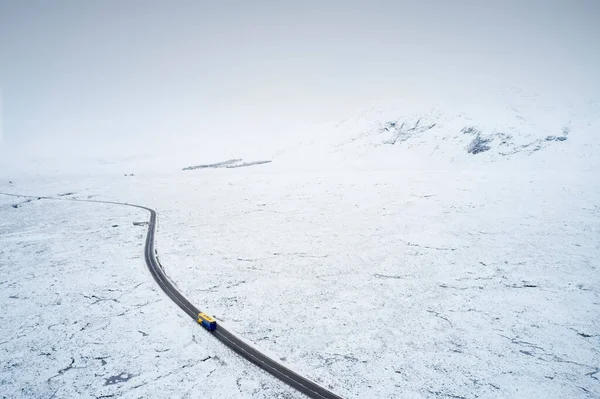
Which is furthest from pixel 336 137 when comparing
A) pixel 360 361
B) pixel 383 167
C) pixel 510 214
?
pixel 360 361

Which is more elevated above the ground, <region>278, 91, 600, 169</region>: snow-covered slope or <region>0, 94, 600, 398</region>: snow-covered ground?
<region>278, 91, 600, 169</region>: snow-covered slope

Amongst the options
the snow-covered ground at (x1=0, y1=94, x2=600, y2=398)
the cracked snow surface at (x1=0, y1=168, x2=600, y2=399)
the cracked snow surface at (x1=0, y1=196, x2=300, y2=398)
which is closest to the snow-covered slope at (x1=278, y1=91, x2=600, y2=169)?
the snow-covered ground at (x1=0, y1=94, x2=600, y2=398)

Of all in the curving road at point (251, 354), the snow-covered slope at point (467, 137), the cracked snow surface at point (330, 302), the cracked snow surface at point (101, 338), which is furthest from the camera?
the snow-covered slope at point (467, 137)

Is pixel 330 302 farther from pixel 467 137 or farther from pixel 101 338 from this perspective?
pixel 467 137

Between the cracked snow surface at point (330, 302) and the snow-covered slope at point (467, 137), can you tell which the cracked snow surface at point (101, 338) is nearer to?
the cracked snow surface at point (330, 302)

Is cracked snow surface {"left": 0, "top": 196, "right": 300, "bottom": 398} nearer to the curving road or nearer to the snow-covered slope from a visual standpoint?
the curving road

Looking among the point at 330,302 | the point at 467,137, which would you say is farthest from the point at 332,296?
the point at 467,137

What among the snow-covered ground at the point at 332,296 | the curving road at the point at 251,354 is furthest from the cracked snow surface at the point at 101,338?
the curving road at the point at 251,354
